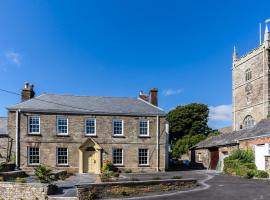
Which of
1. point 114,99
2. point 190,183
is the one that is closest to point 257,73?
point 114,99

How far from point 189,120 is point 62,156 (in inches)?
1454

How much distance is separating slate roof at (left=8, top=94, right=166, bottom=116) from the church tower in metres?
19.0

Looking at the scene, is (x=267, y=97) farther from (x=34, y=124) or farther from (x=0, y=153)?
(x=0, y=153)

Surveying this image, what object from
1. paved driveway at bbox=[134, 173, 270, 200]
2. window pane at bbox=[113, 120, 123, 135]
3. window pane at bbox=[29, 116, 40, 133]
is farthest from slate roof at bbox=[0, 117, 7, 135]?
paved driveway at bbox=[134, 173, 270, 200]

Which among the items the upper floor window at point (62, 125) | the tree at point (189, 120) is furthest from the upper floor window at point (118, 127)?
the tree at point (189, 120)

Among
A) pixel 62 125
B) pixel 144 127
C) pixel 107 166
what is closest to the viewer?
pixel 107 166

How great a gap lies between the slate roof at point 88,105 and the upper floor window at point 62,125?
0.80 metres

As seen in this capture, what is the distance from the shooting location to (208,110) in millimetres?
67938

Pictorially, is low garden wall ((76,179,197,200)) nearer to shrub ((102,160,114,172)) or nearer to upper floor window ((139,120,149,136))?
shrub ((102,160,114,172))

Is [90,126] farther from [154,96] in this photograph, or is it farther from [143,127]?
[154,96]

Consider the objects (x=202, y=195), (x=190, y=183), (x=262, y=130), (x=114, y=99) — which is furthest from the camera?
(x=114, y=99)

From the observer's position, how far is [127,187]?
18.2 metres

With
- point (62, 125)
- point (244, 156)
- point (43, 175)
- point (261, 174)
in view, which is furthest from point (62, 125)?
point (261, 174)

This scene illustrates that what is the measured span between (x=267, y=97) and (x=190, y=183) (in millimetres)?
31151
